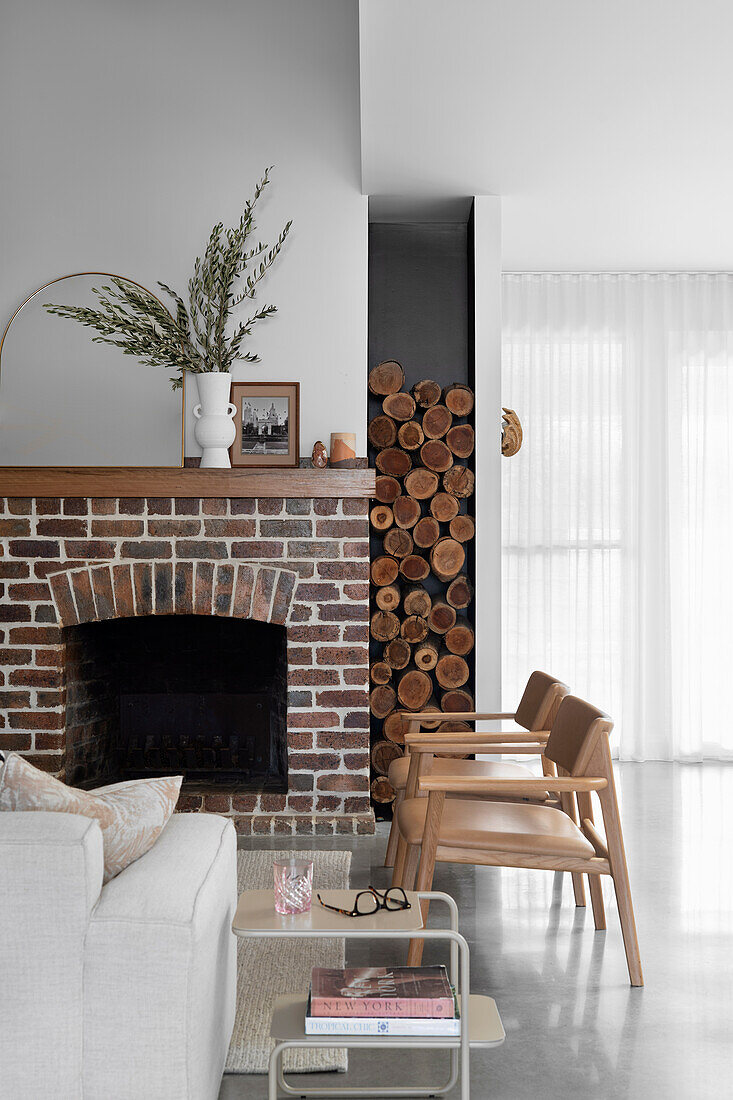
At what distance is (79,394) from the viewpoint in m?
4.36

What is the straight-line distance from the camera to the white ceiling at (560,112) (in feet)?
9.79

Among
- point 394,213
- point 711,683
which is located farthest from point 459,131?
point 711,683

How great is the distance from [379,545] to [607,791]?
203 cm

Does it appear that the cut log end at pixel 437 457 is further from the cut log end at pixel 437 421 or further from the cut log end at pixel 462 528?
the cut log end at pixel 462 528

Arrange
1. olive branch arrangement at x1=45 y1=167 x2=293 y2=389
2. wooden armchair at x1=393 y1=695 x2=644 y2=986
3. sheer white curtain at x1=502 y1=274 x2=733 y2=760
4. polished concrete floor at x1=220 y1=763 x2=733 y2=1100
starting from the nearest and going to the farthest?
polished concrete floor at x1=220 y1=763 x2=733 y2=1100
wooden armchair at x1=393 y1=695 x2=644 y2=986
olive branch arrangement at x1=45 y1=167 x2=293 y2=389
sheer white curtain at x1=502 y1=274 x2=733 y2=760

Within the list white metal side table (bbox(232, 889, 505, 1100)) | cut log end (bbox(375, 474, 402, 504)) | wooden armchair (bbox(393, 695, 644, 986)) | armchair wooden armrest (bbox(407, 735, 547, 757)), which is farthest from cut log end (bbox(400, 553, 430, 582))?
white metal side table (bbox(232, 889, 505, 1100))

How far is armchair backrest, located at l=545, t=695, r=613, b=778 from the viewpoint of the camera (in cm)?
279

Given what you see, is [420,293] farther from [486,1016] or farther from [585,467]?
[486,1016]

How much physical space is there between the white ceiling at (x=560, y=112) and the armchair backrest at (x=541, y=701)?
2.01m

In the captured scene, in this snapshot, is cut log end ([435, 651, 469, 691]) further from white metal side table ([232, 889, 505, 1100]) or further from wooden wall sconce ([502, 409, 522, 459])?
white metal side table ([232, 889, 505, 1100])

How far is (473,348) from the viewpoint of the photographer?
4609mm

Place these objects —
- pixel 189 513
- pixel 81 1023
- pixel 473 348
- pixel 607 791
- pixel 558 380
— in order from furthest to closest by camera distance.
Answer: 1. pixel 558 380
2. pixel 473 348
3. pixel 189 513
4. pixel 607 791
5. pixel 81 1023

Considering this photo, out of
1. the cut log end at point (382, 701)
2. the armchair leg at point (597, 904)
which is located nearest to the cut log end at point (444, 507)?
the cut log end at point (382, 701)

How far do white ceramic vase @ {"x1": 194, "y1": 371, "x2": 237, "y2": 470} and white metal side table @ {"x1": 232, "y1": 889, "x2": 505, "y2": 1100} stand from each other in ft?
7.53
